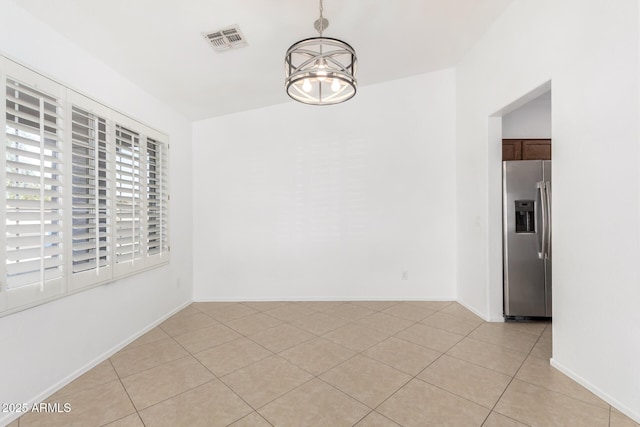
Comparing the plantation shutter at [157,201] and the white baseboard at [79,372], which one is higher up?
the plantation shutter at [157,201]

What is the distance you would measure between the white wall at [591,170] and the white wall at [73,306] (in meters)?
3.89

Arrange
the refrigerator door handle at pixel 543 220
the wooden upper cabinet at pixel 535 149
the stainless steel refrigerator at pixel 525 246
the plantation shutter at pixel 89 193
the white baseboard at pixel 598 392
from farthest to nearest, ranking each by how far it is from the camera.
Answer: the wooden upper cabinet at pixel 535 149, the stainless steel refrigerator at pixel 525 246, the refrigerator door handle at pixel 543 220, the plantation shutter at pixel 89 193, the white baseboard at pixel 598 392

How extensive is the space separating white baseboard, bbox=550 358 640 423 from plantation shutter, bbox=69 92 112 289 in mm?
3920

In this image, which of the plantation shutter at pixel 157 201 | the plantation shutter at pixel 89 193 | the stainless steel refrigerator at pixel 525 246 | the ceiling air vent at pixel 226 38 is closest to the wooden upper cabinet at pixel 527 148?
the stainless steel refrigerator at pixel 525 246

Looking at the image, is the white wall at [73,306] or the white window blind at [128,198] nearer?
the white wall at [73,306]

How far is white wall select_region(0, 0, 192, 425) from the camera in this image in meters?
1.90

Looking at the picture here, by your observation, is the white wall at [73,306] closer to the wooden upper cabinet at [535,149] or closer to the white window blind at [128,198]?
the white window blind at [128,198]

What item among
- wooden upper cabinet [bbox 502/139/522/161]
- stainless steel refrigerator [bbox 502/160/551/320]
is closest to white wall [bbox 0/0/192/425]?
stainless steel refrigerator [bbox 502/160/551/320]

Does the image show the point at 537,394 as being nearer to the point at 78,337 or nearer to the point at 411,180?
the point at 411,180

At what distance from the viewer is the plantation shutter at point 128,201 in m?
2.81

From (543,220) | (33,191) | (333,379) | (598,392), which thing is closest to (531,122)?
(543,220)

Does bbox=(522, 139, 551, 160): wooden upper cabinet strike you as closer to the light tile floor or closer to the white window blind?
the light tile floor

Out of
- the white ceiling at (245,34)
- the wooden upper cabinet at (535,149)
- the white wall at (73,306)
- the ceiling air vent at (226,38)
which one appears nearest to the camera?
the white wall at (73,306)

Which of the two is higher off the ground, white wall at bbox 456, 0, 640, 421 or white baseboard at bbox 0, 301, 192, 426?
white wall at bbox 456, 0, 640, 421
